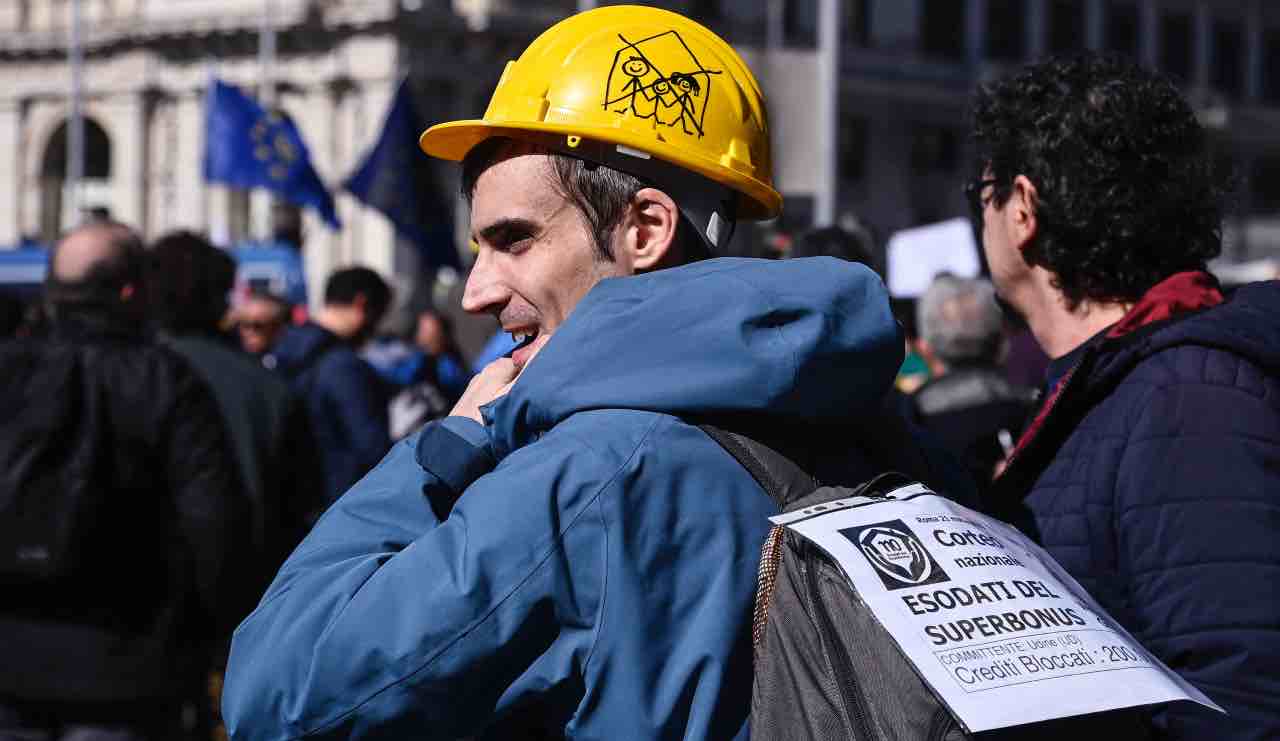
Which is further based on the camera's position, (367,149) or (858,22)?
(858,22)

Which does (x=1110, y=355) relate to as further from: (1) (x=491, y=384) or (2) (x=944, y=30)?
(2) (x=944, y=30)

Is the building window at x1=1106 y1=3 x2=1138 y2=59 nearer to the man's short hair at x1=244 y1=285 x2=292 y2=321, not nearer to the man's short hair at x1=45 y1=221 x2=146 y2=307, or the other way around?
the man's short hair at x1=244 y1=285 x2=292 y2=321

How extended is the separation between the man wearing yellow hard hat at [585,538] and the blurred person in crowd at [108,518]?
6.76ft

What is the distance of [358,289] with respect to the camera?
25.4 ft

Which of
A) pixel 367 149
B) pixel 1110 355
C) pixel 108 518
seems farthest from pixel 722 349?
pixel 367 149

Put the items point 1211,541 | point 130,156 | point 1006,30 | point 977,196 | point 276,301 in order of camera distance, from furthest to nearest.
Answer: point 1006,30
point 130,156
point 276,301
point 977,196
point 1211,541

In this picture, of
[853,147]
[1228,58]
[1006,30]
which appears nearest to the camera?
[853,147]

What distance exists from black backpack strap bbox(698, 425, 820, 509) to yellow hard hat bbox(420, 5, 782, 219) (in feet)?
1.34

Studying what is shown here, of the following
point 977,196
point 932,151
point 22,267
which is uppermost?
point 932,151

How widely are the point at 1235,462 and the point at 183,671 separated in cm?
250

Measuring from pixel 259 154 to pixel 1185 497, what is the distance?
14.9m

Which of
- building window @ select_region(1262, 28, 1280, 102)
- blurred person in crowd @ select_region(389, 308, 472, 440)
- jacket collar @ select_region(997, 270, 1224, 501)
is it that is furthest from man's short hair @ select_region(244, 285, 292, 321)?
building window @ select_region(1262, 28, 1280, 102)

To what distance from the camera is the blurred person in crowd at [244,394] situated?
16.3 ft

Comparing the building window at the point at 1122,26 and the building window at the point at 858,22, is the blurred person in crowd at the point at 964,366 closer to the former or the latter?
the building window at the point at 858,22
